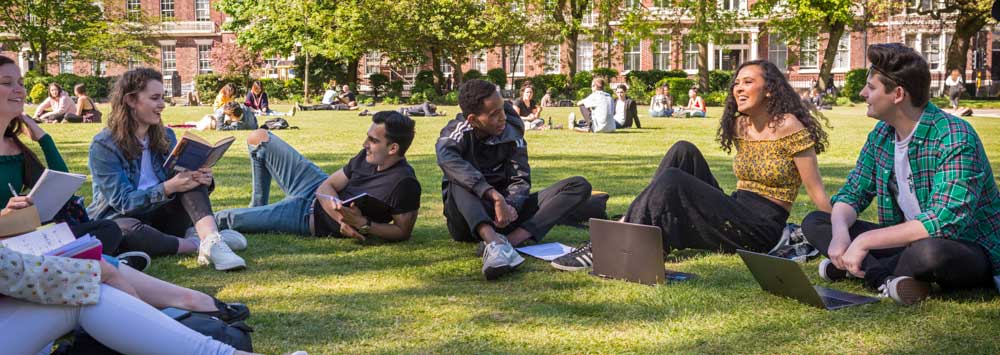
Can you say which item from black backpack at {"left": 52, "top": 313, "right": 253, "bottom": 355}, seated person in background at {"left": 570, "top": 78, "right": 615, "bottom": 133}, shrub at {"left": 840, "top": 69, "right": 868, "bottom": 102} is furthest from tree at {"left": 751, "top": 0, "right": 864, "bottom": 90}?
black backpack at {"left": 52, "top": 313, "right": 253, "bottom": 355}

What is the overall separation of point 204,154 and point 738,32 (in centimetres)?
3851

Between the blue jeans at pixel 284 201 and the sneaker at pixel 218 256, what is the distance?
3.33ft

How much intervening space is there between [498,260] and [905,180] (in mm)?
1883

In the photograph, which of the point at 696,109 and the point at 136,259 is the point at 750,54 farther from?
the point at 136,259

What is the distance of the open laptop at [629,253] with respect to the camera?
4539 mm

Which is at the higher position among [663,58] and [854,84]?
[663,58]

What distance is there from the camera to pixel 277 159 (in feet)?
20.9

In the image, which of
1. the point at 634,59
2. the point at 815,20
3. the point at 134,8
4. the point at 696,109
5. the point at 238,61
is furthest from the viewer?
the point at 134,8

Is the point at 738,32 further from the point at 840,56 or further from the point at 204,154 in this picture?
the point at 204,154

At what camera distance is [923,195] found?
4172 mm

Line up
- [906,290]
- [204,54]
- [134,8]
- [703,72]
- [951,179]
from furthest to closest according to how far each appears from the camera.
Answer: [204,54], [134,8], [703,72], [906,290], [951,179]

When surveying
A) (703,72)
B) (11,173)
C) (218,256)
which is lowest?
(218,256)

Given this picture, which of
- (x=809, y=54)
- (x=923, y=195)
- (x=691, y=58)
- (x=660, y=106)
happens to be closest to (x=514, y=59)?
(x=691, y=58)

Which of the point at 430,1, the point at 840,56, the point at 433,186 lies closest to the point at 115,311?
the point at 433,186
